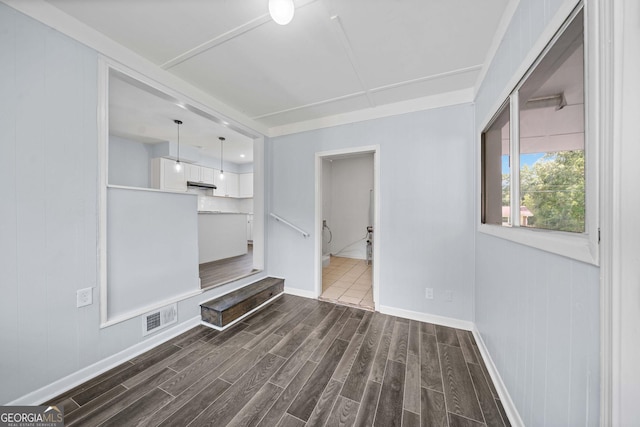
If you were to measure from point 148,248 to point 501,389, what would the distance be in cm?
278

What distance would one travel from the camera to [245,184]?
22.1 ft

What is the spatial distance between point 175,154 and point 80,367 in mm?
4238

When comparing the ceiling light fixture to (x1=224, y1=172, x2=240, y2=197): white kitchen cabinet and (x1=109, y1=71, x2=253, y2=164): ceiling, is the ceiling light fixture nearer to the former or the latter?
(x1=109, y1=71, x2=253, y2=164): ceiling

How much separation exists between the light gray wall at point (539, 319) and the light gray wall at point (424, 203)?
516mm

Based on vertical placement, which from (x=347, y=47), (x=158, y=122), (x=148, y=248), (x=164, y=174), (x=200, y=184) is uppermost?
(x=158, y=122)

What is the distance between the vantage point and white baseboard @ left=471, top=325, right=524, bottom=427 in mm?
1128

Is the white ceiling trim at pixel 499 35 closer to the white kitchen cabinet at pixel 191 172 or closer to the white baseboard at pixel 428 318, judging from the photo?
the white baseboard at pixel 428 318

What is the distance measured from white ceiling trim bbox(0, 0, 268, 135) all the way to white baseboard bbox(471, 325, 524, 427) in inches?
133

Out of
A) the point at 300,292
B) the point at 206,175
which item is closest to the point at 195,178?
the point at 206,175

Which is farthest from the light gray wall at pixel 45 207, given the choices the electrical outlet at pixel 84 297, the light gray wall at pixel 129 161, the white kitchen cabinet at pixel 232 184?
the white kitchen cabinet at pixel 232 184

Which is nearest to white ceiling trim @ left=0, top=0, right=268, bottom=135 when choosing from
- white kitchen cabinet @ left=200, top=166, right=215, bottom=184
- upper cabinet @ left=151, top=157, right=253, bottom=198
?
upper cabinet @ left=151, top=157, right=253, bottom=198

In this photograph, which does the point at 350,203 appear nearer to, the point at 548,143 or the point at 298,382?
the point at 298,382

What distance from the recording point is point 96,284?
1.51 m

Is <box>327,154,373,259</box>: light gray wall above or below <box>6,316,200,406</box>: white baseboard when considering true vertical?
above
